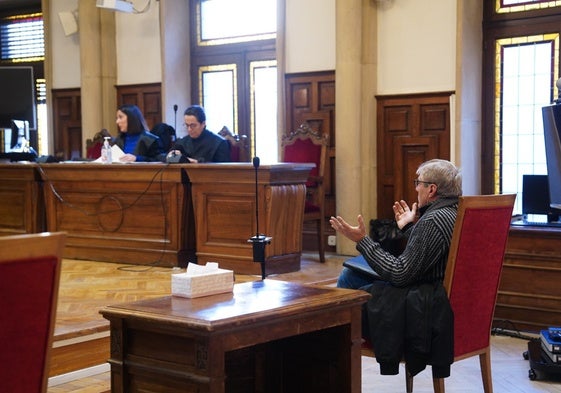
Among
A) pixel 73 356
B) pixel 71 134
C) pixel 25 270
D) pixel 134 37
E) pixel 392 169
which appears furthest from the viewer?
pixel 71 134

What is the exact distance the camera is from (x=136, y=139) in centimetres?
757

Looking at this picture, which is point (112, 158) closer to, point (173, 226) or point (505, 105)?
point (173, 226)

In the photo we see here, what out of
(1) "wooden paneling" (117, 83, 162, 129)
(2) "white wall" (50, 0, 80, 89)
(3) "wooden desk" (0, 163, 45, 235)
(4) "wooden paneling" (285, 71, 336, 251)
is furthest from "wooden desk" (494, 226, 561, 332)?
(2) "white wall" (50, 0, 80, 89)

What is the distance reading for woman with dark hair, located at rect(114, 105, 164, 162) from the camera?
7348mm

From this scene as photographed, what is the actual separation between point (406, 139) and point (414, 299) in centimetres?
437

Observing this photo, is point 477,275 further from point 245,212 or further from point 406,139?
point 406,139

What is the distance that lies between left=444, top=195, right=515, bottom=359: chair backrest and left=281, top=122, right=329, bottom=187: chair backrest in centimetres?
368

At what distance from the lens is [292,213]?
620cm

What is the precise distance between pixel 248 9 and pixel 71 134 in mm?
2891

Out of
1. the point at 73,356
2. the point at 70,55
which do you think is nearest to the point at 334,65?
the point at 70,55

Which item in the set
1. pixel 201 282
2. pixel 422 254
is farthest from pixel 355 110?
pixel 201 282

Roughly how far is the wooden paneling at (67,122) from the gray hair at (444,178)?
7147 millimetres

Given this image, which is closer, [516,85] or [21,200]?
[516,85]

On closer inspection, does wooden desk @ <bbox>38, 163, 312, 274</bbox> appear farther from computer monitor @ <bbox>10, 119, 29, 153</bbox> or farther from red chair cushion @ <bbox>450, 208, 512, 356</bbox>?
red chair cushion @ <bbox>450, 208, 512, 356</bbox>
